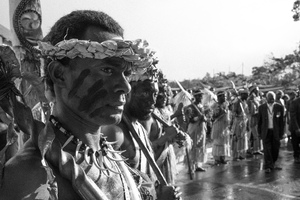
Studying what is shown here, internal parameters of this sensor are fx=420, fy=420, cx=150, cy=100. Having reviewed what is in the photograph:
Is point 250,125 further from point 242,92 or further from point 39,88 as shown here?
point 39,88

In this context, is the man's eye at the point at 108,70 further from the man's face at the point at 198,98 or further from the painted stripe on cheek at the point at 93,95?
the man's face at the point at 198,98

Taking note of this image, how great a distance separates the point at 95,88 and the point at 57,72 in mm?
162

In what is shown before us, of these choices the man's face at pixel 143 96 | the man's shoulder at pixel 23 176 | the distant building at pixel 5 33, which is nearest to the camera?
the man's shoulder at pixel 23 176

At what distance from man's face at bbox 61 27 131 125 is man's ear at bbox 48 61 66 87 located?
16 mm

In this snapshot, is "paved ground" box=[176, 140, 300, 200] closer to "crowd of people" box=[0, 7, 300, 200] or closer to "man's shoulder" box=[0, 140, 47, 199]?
"crowd of people" box=[0, 7, 300, 200]

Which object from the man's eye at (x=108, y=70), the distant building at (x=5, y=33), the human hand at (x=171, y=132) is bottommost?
the human hand at (x=171, y=132)

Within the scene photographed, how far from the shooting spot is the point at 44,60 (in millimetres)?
1719

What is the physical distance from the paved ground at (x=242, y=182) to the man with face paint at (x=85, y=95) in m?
6.37

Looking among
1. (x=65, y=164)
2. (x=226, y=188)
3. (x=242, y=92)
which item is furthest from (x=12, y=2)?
(x=242, y=92)

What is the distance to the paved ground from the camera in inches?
317

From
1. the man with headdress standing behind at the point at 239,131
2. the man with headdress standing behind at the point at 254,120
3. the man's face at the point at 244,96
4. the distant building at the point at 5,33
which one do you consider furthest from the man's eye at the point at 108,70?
the man with headdress standing behind at the point at 254,120

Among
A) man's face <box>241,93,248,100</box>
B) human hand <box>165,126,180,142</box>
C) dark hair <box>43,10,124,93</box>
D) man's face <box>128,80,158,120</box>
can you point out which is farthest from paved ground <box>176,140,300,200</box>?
dark hair <box>43,10,124,93</box>

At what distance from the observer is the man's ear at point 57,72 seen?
1.65 meters

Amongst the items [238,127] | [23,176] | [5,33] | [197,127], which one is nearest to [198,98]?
[197,127]
